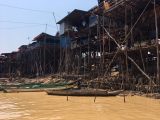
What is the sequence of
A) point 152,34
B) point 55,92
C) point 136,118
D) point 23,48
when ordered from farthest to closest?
point 23,48, point 152,34, point 55,92, point 136,118

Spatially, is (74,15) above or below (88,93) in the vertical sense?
above

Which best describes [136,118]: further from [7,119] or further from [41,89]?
[41,89]

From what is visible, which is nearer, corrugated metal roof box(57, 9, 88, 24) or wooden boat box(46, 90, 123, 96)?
wooden boat box(46, 90, 123, 96)

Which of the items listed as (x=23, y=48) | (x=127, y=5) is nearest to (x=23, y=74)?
(x=23, y=48)

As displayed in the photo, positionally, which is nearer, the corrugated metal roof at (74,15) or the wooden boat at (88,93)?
the wooden boat at (88,93)

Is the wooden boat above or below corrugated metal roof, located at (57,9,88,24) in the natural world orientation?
below

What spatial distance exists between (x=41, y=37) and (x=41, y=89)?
18.7 meters

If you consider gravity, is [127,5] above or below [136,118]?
above

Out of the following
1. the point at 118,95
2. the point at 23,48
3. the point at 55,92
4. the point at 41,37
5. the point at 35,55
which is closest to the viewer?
the point at 118,95

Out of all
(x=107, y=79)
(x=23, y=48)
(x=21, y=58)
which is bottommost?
(x=107, y=79)

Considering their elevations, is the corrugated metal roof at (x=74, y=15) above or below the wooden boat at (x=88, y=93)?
above

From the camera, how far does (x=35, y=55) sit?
114 feet

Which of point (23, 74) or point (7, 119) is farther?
point (23, 74)

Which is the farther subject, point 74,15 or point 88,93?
point 74,15
